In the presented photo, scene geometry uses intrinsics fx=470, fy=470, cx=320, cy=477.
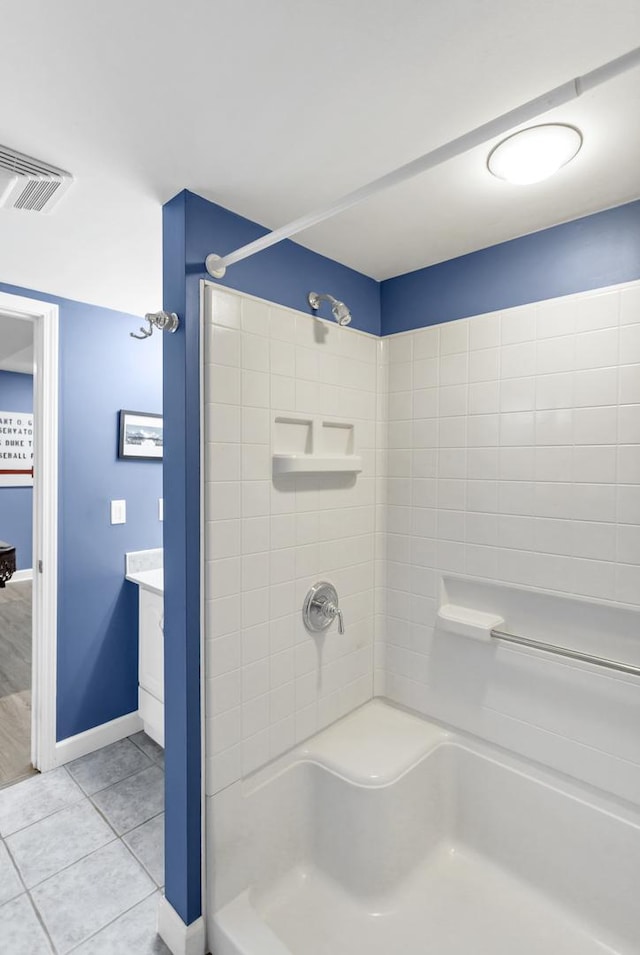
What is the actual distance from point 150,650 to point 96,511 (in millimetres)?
766

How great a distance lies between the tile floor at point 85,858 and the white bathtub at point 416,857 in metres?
0.37

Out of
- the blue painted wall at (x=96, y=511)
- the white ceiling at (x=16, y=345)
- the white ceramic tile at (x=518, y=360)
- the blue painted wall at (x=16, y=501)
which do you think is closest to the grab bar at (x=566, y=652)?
the white ceramic tile at (x=518, y=360)

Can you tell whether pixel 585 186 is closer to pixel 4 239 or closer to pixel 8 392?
pixel 4 239

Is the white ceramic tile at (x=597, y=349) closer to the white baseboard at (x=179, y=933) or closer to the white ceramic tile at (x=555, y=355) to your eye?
the white ceramic tile at (x=555, y=355)

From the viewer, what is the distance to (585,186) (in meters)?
1.37

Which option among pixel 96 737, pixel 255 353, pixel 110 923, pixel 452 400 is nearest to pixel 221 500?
pixel 255 353

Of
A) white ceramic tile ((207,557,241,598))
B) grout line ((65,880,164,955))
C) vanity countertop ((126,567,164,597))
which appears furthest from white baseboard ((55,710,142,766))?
white ceramic tile ((207,557,241,598))

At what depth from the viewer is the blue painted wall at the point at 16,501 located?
5.41m

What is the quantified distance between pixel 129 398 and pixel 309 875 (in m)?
2.26

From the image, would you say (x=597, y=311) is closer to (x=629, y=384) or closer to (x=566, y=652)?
A: (x=629, y=384)

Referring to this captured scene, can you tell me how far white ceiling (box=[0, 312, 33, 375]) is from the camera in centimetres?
344

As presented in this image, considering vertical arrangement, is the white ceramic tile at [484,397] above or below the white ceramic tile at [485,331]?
below

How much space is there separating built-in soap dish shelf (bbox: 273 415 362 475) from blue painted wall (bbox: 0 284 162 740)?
126cm

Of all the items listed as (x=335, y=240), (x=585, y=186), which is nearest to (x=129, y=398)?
(x=335, y=240)
